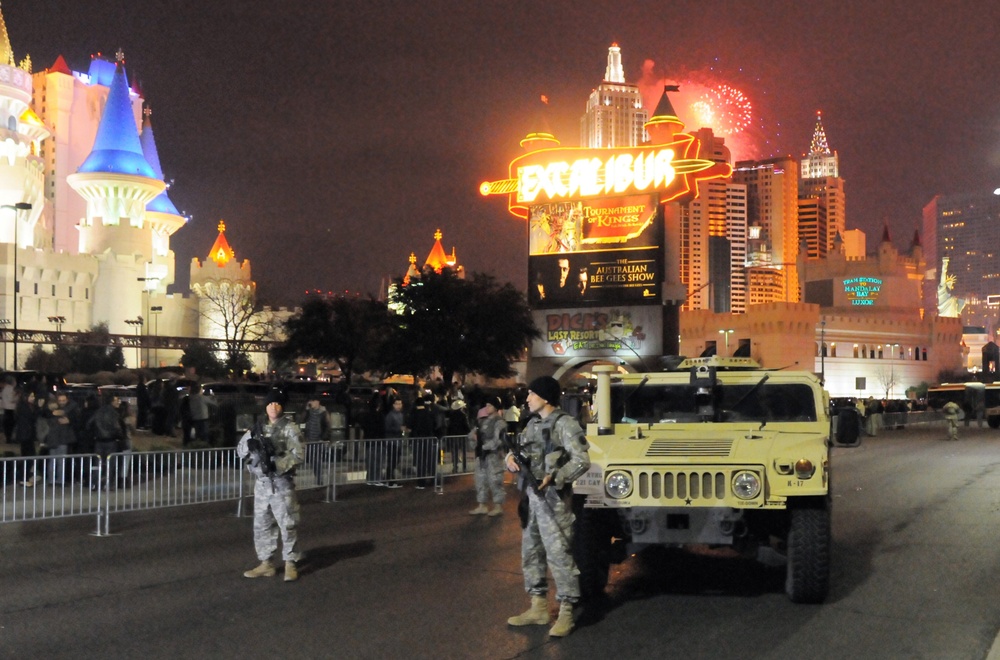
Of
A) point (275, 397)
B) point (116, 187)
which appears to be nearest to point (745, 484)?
point (275, 397)

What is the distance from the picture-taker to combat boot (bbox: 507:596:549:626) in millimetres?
7211

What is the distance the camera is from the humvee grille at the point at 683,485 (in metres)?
7.75

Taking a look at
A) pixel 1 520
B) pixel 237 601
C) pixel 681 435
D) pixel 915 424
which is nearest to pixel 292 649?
pixel 237 601

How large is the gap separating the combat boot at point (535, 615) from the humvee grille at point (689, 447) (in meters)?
1.52

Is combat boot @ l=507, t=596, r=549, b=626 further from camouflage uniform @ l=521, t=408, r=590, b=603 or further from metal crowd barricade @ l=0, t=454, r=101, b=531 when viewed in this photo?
metal crowd barricade @ l=0, t=454, r=101, b=531

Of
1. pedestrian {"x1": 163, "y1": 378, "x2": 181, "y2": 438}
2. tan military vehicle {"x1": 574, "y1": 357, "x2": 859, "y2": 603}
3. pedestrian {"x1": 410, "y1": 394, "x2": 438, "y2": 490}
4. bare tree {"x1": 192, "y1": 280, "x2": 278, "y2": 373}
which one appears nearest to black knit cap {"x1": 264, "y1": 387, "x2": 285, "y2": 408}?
tan military vehicle {"x1": 574, "y1": 357, "x2": 859, "y2": 603}

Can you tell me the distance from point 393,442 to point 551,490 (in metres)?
10.7

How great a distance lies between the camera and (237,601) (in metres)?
8.33

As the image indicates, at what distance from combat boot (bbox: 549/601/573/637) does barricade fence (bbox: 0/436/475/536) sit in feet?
23.6

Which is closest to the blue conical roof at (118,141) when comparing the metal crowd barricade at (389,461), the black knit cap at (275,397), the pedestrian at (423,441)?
the pedestrian at (423,441)

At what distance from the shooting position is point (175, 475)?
14094 mm

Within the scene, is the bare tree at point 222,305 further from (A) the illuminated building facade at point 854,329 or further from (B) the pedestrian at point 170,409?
(B) the pedestrian at point 170,409

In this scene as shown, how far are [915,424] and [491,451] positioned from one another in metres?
41.1

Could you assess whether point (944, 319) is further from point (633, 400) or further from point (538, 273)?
point (633, 400)
